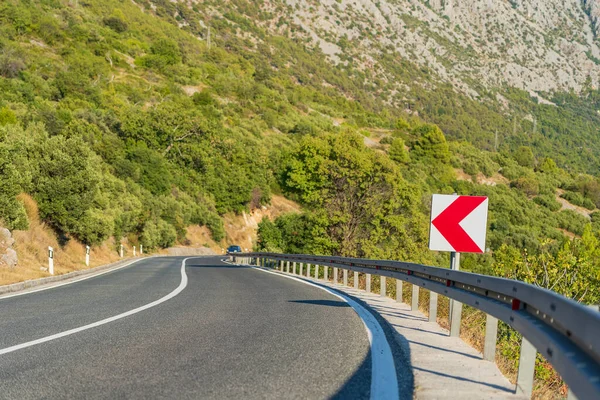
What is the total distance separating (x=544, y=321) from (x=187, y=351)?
3925mm

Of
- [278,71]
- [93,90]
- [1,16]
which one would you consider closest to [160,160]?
[93,90]

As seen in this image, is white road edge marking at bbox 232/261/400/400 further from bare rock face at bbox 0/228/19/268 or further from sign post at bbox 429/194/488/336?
bare rock face at bbox 0/228/19/268

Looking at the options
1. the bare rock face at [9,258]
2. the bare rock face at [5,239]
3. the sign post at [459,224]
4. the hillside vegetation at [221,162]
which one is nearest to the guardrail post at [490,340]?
the sign post at [459,224]

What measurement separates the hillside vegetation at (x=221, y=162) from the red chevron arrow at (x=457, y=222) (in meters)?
2.29

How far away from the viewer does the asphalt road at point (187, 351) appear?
5371 mm

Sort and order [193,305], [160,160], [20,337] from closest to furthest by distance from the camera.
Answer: [20,337] → [193,305] → [160,160]

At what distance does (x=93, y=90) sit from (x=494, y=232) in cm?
5914

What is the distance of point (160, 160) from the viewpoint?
75312mm

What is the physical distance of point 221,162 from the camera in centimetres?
8744

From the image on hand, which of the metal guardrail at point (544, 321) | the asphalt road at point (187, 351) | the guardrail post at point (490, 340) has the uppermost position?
the metal guardrail at point (544, 321)

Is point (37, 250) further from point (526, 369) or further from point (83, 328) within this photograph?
point (526, 369)

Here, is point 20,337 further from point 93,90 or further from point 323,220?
point 93,90

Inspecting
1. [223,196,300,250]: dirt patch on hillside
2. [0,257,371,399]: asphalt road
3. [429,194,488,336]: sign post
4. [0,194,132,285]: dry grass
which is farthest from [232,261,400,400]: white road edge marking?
[223,196,300,250]: dirt patch on hillside

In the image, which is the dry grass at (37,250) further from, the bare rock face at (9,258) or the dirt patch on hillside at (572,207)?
the dirt patch on hillside at (572,207)
